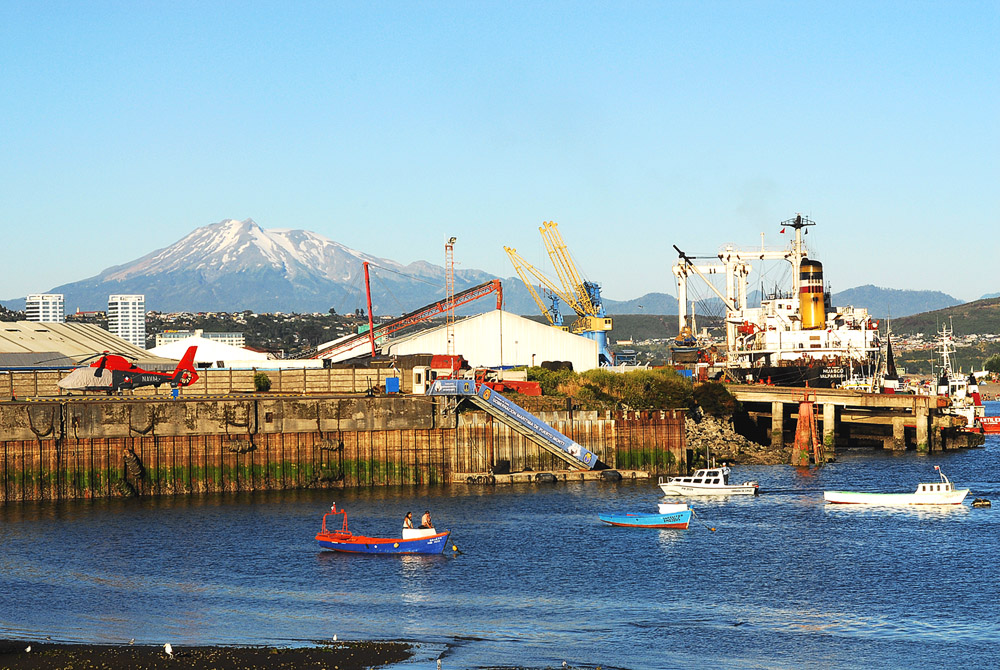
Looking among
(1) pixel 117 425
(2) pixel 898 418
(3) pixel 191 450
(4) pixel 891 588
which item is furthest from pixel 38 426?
(2) pixel 898 418

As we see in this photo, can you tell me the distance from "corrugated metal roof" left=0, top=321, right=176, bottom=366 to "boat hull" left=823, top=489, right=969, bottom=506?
7854 centimetres

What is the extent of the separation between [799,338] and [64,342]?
9684 cm

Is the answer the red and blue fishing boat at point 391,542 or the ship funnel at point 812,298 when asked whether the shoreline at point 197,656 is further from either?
the ship funnel at point 812,298

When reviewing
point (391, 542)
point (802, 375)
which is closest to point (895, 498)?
point (391, 542)

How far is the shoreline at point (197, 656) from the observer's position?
43.2 m

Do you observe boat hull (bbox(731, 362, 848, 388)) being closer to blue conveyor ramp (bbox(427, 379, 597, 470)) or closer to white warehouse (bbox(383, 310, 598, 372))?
white warehouse (bbox(383, 310, 598, 372))

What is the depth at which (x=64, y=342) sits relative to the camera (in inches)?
5600

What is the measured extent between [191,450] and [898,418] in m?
80.0

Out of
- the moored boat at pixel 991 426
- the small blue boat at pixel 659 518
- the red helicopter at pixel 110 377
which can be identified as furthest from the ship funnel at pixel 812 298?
the red helicopter at pixel 110 377

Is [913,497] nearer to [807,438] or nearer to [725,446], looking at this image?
[807,438]

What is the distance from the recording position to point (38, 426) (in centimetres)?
8638

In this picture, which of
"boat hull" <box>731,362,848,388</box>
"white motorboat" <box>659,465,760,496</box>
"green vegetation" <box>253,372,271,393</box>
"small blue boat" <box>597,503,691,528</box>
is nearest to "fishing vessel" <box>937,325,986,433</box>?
"boat hull" <box>731,362,848,388</box>

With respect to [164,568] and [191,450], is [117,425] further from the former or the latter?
[164,568]

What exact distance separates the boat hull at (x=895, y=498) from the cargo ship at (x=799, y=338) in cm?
6402
